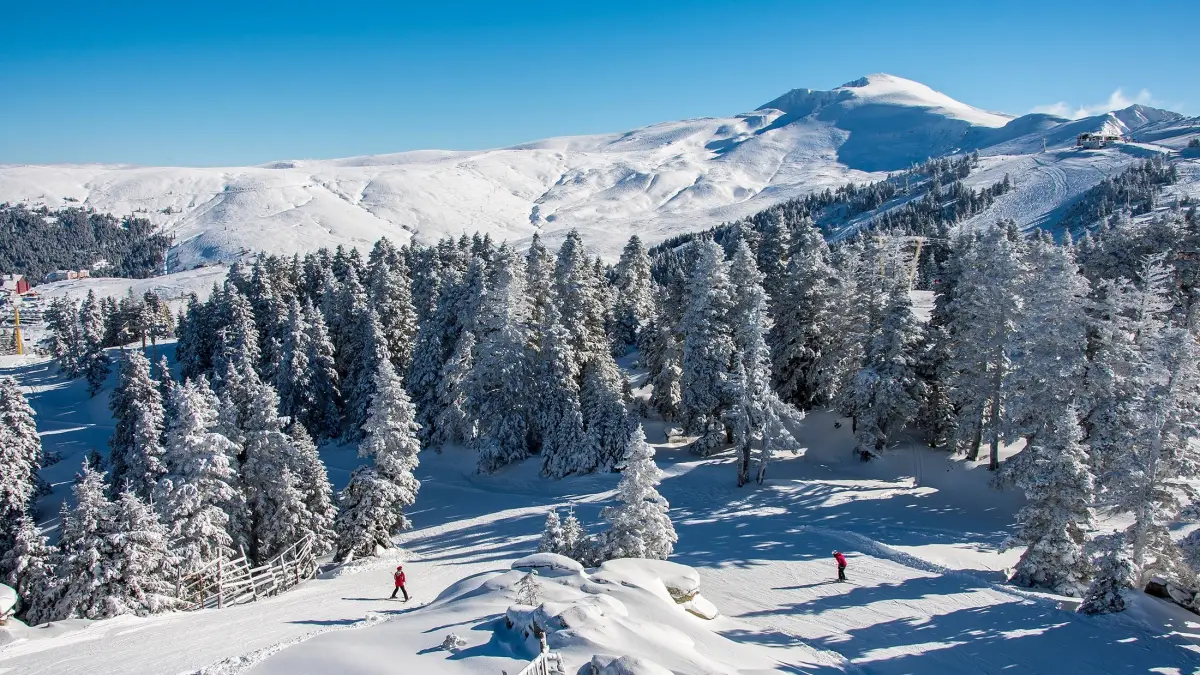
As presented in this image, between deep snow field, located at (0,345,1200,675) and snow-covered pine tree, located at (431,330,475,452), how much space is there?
16.0 feet

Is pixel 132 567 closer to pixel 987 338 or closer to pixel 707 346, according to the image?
pixel 707 346

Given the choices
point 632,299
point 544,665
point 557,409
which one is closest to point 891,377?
point 557,409

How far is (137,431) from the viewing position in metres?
35.3

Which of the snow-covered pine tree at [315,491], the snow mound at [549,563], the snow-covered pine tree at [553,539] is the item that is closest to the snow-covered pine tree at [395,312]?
the snow-covered pine tree at [315,491]

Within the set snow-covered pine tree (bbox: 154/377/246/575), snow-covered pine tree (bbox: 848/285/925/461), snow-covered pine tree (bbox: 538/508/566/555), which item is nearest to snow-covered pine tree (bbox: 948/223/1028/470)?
snow-covered pine tree (bbox: 848/285/925/461)

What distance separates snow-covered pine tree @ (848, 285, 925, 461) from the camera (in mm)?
37500

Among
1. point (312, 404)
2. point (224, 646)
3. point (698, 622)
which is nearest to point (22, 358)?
point (312, 404)

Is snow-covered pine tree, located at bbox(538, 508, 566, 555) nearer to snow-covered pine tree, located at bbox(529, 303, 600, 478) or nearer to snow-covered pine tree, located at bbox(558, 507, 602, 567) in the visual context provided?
snow-covered pine tree, located at bbox(558, 507, 602, 567)

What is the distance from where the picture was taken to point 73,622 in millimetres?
21391

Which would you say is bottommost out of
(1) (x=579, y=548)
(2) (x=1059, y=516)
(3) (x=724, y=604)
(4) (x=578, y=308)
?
(3) (x=724, y=604)

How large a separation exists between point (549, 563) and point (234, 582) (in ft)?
47.8

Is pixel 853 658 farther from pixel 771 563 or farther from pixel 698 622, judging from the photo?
pixel 771 563

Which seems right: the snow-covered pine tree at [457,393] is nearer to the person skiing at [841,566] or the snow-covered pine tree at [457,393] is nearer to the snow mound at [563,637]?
the person skiing at [841,566]

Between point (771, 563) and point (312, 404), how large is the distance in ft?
124
